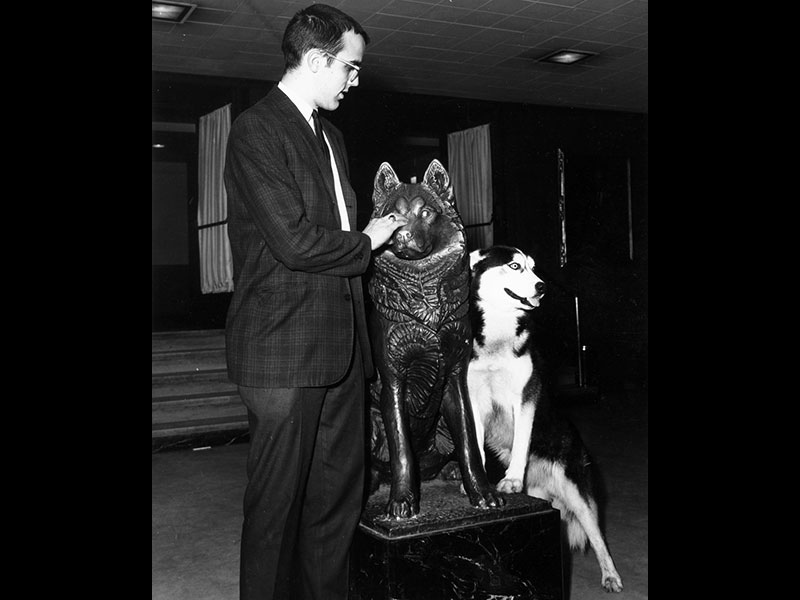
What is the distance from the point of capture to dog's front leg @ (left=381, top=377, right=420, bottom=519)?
2.18 m

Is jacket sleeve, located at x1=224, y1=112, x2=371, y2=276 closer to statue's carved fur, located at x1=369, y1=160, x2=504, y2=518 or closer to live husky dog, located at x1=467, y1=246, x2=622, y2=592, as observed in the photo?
statue's carved fur, located at x1=369, y1=160, x2=504, y2=518

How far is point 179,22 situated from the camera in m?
5.52

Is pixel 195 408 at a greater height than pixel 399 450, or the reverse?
pixel 399 450

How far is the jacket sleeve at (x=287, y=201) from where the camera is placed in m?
1.88

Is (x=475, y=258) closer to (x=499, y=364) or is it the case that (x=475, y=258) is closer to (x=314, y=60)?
(x=499, y=364)

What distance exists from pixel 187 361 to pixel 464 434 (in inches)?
175

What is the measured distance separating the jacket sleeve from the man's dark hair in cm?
23

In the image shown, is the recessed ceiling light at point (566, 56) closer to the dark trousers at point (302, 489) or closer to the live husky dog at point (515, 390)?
the live husky dog at point (515, 390)

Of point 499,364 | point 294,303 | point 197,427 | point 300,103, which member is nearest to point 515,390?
point 499,364

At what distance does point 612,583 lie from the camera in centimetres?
280

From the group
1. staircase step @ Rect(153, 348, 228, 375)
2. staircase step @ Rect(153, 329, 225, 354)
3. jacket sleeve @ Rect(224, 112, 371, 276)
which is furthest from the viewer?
staircase step @ Rect(153, 329, 225, 354)

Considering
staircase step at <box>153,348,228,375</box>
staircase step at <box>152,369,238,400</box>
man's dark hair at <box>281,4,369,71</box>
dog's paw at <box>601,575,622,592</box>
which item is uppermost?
man's dark hair at <box>281,4,369,71</box>

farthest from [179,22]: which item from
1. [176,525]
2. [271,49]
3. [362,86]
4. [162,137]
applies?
[162,137]

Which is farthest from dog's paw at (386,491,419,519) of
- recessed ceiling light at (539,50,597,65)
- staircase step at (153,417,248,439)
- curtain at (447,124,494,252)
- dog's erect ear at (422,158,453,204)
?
curtain at (447,124,494,252)
